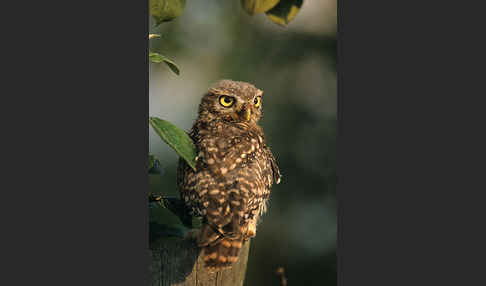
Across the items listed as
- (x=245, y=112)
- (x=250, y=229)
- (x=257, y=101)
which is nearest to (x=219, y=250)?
(x=250, y=229)

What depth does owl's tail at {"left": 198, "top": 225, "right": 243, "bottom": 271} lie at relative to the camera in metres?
2.15

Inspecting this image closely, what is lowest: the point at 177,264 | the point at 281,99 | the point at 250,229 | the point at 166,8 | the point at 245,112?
the point at 177,264

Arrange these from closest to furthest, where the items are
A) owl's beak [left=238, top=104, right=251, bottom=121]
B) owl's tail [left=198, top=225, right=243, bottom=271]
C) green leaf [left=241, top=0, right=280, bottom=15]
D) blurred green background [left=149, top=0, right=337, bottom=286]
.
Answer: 1. green leaf [left=241, top=0, right=280, bottom=15]
2. owl's tail [left=198, top=225, right=243, bottom=271]
3. blurred green background [left=149, top=0, right=337, bottom=286]
4. owl's beak [left=238, top=104, right=251, bottom=121]

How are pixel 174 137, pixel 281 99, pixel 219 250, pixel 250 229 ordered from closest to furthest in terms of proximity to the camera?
pixel 174 137 < pixel 219 250 < pixel 250 229 < pixel 281 99

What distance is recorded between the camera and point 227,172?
2.34 m

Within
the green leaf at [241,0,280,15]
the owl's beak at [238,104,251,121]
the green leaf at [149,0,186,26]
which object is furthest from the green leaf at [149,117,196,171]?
the owl's beak at [238,104,251,121]

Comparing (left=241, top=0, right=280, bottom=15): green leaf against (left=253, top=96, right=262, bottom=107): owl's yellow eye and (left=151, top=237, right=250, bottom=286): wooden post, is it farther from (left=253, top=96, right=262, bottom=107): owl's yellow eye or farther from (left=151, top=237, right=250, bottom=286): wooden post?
(left=151, top=237, right=250, bottom=286): wooden post

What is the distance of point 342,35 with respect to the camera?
7.43ft

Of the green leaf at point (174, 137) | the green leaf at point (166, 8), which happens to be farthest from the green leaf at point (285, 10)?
the green leaf at point (174, 137)

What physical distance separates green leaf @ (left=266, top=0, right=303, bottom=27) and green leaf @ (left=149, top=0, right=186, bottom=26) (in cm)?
37

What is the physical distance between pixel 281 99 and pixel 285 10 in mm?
1202

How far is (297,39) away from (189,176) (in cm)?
109

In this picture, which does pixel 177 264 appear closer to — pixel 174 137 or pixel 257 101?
pixel 174 137

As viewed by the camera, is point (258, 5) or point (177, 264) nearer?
point (258, 5)
